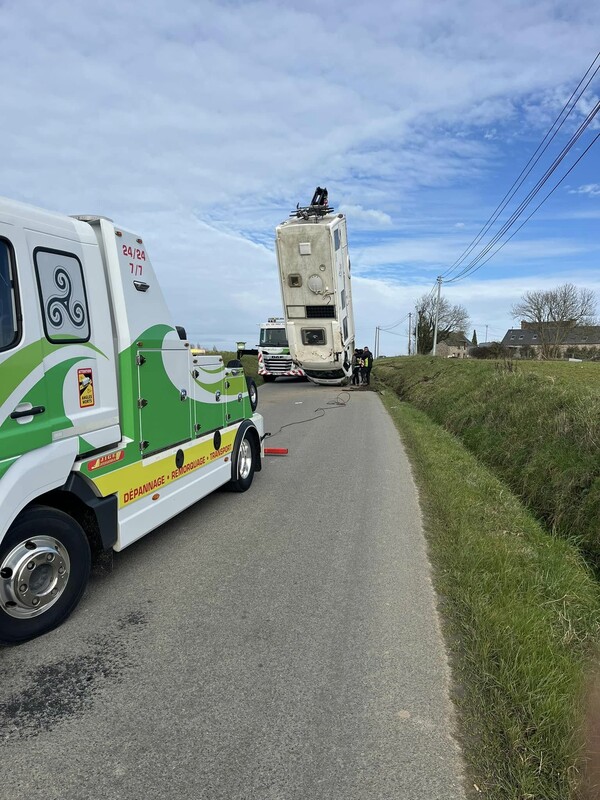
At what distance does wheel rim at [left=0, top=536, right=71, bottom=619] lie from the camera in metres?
3.06

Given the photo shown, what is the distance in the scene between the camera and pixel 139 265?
14.2 ft

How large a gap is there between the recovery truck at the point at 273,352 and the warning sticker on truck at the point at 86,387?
19.5m

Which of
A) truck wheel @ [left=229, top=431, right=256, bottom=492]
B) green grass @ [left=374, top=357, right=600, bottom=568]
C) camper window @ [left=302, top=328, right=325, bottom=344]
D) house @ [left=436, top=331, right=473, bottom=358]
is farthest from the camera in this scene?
house @ [left=436, top=331, right=473, bottom=358]

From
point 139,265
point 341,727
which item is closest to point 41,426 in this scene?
point 139,265

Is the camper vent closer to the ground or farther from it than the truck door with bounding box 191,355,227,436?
farther from it

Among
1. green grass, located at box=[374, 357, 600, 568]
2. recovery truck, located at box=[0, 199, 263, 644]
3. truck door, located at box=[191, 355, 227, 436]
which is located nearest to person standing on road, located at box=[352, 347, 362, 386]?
green grass, located at box=[374, 357, 600, 568]

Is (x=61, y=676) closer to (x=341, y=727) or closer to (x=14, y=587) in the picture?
(x=14, y=587)

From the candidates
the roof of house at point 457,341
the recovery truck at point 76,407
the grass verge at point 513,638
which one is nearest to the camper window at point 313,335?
the grass verge at point 513,638

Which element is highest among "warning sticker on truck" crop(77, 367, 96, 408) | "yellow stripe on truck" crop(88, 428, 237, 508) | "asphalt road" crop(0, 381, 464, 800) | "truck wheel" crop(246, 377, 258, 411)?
"warning sticker on truck" crop(77, 367, 96, 408)

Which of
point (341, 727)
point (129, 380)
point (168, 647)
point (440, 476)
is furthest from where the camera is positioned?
point (440, 476)

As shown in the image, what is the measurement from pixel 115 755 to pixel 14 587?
1.21m

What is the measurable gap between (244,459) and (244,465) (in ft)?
0.26

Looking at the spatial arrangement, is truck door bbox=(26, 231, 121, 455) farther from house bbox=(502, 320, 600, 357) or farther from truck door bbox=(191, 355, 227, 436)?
house bbox=(502, 320, 600, 357)

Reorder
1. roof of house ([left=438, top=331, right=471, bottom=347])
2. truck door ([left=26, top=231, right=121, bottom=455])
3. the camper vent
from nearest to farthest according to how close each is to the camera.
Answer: truck door ([left=26, top=231, right=121, bottom=455])
the camper vent
roof of house ([left=438, top=331, right=471, bottom=347])
